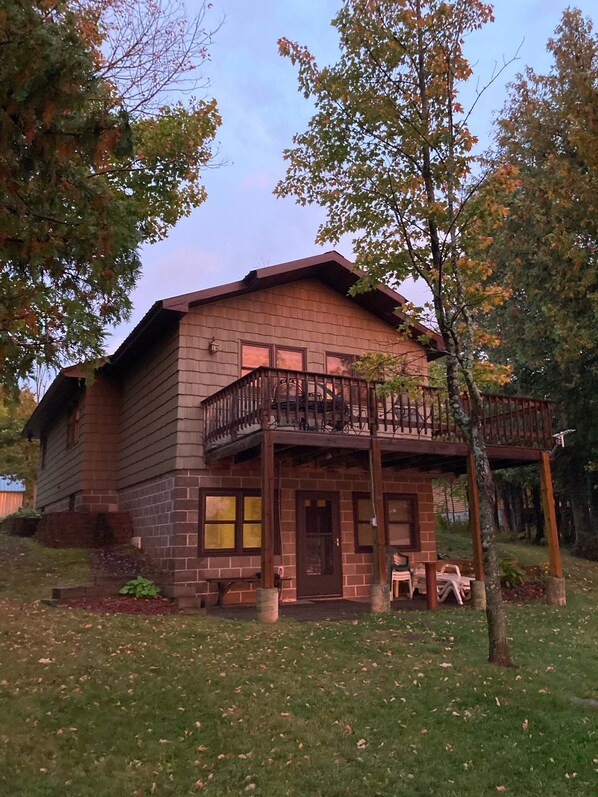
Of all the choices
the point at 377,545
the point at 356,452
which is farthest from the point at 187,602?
the point at 356,452

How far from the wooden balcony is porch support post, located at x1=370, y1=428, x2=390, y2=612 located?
308mm

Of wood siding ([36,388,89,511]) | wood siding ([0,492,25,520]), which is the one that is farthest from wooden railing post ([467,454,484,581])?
wood siding ([0,492,25,520])

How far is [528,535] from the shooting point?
1064 inches

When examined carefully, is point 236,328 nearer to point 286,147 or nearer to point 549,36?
point 286,147

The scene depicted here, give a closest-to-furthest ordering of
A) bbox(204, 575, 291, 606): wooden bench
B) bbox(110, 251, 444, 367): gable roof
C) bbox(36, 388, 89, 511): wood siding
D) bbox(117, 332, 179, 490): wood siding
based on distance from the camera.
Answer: bbox(204, 575, 291, 606): wooden bench
bbox(110, 251, 444, 367): gable roof
bbox(117, 332, 179, 490): wood siding
bbox(36, 388, 89, 511): wood siding

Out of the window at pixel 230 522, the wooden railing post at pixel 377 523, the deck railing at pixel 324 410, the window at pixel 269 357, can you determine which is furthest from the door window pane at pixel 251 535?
the window at pixel 269 357

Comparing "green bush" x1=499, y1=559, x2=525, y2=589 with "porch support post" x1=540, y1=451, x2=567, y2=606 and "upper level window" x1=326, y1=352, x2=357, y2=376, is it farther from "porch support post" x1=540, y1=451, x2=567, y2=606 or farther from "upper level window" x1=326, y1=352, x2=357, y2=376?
"upper level window" x1=326, y1=352, x2=357, y2=376

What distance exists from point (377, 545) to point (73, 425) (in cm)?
1089

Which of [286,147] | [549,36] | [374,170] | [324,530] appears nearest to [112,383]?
[324,530]

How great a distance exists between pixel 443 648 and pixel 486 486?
6.60 ft

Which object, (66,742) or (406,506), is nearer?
(66,742)

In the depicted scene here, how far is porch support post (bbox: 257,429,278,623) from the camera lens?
30.7ft

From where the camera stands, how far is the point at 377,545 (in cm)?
1068

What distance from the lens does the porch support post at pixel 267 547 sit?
9352mm
